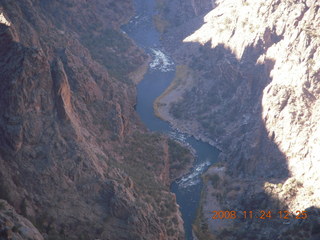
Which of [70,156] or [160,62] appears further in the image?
[160,62]

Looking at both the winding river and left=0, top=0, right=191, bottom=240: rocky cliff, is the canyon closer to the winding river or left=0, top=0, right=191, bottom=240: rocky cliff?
left=0, top=0, right=191, bottom=240: rocky cliff

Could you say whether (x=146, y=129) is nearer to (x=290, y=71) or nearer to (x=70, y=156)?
(x=290, y=71)

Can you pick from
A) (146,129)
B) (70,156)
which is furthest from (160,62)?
(70,156)

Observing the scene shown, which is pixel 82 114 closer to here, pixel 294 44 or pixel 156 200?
pixel 156 200
